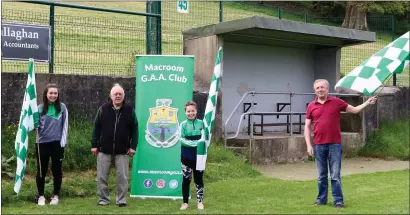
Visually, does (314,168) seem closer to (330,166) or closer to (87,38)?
(330,166)

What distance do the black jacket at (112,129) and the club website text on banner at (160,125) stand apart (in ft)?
2.38

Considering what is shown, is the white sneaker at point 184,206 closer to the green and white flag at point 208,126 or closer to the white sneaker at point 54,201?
the green and white flag at point 208,126

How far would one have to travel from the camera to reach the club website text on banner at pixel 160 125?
28.2 feet

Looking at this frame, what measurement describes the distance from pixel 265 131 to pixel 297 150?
1.47 m

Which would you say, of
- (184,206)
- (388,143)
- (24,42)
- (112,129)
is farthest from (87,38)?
(388,143)

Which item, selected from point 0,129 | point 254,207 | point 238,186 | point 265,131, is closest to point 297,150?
point 265,131

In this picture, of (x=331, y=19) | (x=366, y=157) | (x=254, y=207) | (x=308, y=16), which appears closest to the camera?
(x=254, y=207)

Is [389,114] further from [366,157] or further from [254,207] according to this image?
[254,207]

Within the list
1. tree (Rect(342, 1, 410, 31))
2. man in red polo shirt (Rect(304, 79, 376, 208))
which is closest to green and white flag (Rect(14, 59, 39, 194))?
man in red polo shirt (Rect(304, 79, 376, 208))

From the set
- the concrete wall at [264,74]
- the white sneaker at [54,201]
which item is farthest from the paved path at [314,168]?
the white sneaker at [54,201]

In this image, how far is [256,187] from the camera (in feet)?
31.7

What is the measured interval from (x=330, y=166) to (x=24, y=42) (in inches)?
250

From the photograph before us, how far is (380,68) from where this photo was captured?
22.1 ft

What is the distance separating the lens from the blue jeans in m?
7.35
